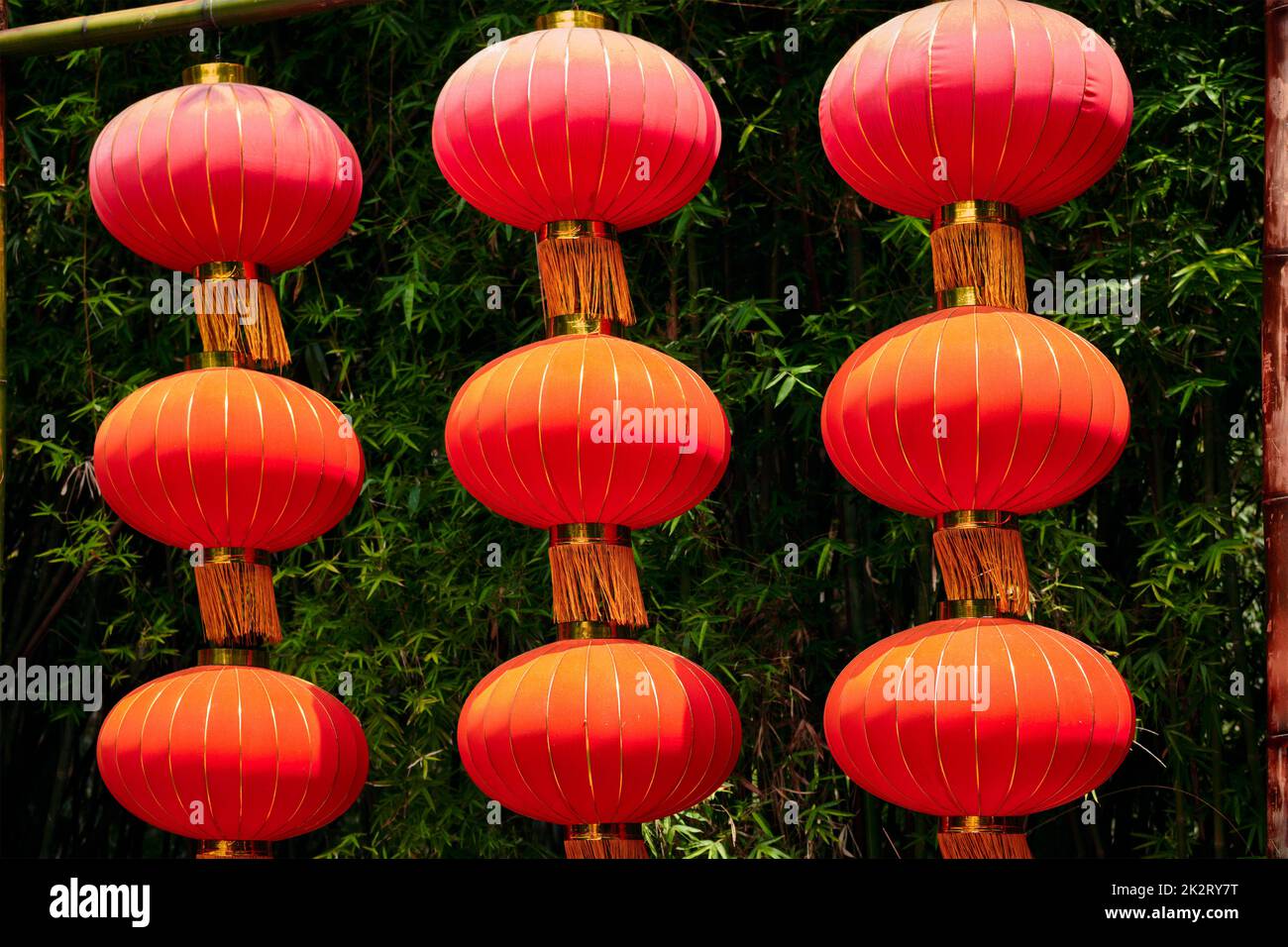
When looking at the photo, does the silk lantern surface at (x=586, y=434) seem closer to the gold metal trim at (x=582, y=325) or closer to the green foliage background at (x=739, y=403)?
the gold metal trim at (x=582, y=325)

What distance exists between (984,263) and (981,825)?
855 millimetres

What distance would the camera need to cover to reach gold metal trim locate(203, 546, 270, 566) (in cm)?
318

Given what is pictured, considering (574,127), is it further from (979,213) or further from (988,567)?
(988,567)

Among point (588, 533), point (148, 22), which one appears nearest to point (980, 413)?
point (588, 533)

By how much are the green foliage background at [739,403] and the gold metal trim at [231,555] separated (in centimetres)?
68

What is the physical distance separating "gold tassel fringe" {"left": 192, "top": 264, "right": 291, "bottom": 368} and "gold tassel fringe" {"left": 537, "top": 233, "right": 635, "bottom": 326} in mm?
542

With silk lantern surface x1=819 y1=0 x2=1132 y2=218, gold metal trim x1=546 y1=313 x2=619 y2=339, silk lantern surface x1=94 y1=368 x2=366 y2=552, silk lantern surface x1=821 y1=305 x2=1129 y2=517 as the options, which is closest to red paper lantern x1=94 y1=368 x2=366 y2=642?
silk lantern surface x1=94 y1=368 x2=366 y2=552

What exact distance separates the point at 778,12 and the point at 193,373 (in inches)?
61.6

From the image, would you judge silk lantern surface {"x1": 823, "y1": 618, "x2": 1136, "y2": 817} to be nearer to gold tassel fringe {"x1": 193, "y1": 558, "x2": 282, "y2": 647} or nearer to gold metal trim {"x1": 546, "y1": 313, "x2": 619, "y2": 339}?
gold metal trim {"x1": 546, "y1": 313, "x2": 619, "y2": 339}

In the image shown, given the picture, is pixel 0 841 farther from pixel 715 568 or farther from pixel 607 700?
pixel 607 700

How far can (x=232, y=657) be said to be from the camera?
3.17 metres

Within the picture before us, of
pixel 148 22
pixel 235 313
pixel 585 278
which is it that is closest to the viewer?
pixel 585 278

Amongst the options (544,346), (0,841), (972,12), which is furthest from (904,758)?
(0,841)

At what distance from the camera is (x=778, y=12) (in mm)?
4035
